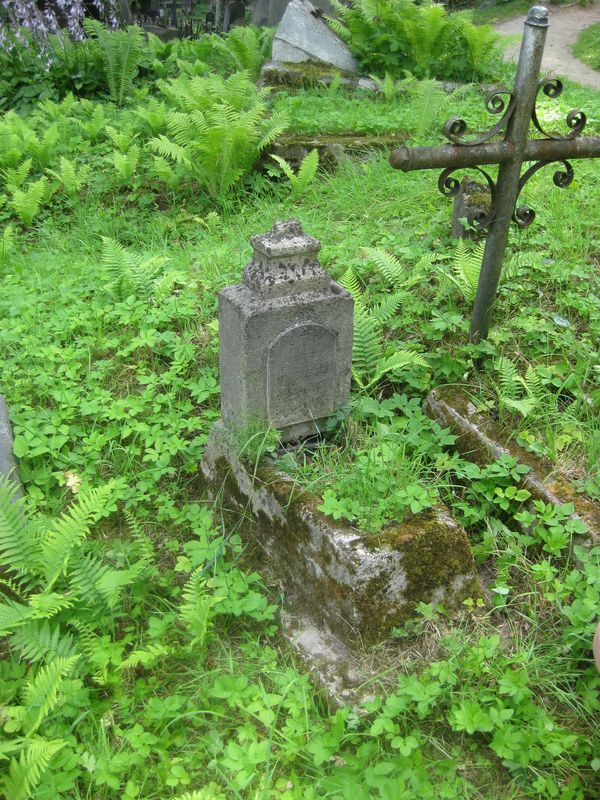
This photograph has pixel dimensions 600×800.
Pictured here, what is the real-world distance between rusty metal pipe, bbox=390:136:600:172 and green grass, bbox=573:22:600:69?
985 centimetres

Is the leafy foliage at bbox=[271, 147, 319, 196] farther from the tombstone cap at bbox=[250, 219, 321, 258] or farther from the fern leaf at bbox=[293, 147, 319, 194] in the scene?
the tombstone cap at bbox=[250, 219, 321, 258]

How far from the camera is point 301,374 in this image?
2844mm

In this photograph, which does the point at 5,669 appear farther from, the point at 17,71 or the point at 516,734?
the point at 17,71

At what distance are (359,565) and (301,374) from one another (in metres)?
0.85

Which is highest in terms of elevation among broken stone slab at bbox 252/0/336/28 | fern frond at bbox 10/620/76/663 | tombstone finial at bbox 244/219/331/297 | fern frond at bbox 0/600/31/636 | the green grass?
broken stone slab at bbox 252/0/336/28

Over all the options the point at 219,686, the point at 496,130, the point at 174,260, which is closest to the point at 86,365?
the point at 174,260

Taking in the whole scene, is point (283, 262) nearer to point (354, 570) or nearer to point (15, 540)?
point (354, 570)

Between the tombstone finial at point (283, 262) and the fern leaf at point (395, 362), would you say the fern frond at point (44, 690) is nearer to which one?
the tombstone finial at point (283, 262)

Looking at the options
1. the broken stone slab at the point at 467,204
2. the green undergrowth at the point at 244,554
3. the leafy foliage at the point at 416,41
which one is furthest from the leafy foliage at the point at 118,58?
the broken stone slab at the point at 467,204

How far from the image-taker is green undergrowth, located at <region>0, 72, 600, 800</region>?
2.15 meters

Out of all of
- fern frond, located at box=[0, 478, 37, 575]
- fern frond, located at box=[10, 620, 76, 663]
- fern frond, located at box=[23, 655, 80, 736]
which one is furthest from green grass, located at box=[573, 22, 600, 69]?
fern frond, located at box=[23, 655, 80, 736]

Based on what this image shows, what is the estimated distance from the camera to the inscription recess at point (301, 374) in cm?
274

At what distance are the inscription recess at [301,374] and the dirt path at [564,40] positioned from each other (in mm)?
7652

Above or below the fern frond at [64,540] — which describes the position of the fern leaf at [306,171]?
above
